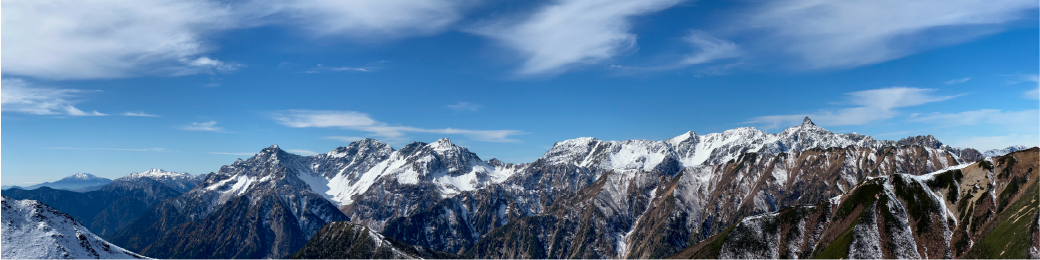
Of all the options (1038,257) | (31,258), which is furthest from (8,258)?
(1038,257)

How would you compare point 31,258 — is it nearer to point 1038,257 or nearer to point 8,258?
A: point 8,258
